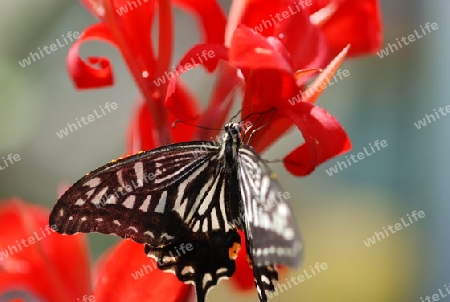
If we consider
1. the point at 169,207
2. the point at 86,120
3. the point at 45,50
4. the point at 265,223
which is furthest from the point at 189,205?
the point at 86,120

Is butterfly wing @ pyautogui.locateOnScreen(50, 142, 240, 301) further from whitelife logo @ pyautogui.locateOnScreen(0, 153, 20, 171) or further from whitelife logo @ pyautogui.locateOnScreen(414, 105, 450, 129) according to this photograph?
whitelife logo @ pyautogui.locateOnScreen(414, 105, 450, 129)

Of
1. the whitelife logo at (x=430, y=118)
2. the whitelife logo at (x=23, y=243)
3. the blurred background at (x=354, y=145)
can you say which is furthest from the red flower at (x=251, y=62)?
the whitelife logo at (x=430, y=118)

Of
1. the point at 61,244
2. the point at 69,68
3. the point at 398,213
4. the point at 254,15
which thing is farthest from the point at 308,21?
the point at 398,213

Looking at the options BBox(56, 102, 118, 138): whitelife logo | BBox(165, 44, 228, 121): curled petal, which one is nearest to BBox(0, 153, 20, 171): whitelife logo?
BBox(56, 102, 118, 138): whitelife logo

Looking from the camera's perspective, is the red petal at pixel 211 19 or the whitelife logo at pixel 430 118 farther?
the whitelife logo at pixel 430 118

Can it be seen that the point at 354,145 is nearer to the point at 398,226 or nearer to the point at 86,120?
the point at 398,226

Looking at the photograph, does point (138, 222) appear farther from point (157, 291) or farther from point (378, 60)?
point (378, 60)

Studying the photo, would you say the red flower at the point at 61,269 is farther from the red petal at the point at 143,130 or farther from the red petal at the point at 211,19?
the red petal at the point at 211,19
